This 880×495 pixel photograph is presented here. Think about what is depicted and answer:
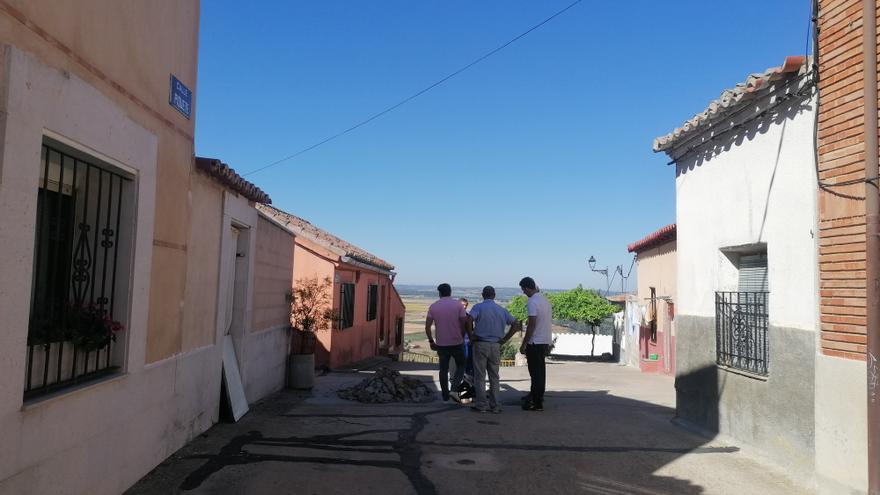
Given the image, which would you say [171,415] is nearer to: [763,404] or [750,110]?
[763,404]

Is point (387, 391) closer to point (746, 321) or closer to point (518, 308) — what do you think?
point (746, 321)

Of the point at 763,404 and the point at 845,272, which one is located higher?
the point at 845,272

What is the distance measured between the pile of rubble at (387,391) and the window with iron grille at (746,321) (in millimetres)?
4215

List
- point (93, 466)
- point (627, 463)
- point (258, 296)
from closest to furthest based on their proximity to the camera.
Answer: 1. point (93, 466)
2. point (627, 463)
3. point (258, 296)

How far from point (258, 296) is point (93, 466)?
181 inches

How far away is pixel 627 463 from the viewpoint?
5.76m

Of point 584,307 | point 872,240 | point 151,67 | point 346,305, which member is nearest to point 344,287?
point 346,305

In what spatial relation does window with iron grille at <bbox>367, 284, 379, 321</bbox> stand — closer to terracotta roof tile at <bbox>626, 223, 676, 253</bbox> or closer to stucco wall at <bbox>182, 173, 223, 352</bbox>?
terracotta roof tile at <bbox>626, 223, 676, 253</bbox>

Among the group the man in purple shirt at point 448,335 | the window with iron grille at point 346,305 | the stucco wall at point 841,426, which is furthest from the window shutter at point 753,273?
the window with iron grille at point 346,305

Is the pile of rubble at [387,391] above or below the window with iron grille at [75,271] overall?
below

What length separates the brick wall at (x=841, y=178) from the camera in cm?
460

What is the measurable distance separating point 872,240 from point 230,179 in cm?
573

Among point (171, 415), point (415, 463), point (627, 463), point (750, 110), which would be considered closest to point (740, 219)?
point (750, 110)

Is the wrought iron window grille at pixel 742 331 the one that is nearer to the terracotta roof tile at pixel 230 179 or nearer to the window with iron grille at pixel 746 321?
the window with iron grille at pixel 746 321
